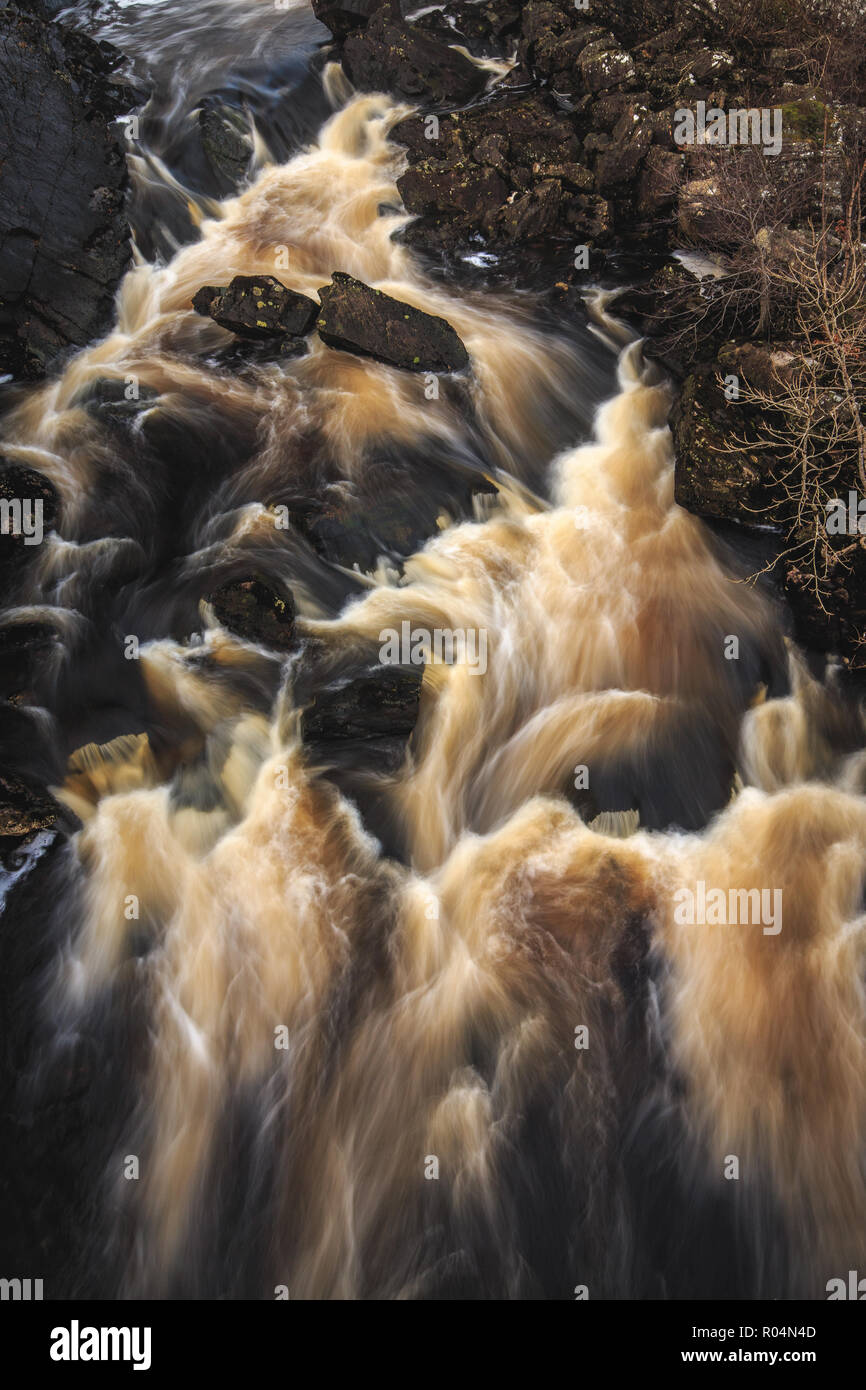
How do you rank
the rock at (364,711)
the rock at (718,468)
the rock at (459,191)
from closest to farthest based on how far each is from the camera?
the rock at (364,711)
the rock at (718,468)
the rock at (459,191)

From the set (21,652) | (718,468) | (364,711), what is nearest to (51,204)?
(21,652)

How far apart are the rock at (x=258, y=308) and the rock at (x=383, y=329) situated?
457 mm

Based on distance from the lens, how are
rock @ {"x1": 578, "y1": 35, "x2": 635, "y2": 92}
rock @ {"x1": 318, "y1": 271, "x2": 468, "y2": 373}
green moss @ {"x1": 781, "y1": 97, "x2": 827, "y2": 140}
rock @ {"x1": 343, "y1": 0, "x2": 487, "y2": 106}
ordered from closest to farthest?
rock @ {"x1": 318, "y1": 271, "x2": 468, "y2": 373} → green moss @ {"x1": 781, "y1": 97, "x2": 827, "y2": 140} → rock @ {"x1": 578, "y1": 35, "x2": 635, "y2": 92} → rock @ {"x1": 343, "y1": 0, "x2": 487, "y2": 106}

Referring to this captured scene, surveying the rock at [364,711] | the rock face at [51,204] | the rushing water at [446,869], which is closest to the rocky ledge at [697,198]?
the rushing water at [446,869]

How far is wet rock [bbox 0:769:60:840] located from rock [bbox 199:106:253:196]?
12.2 metres

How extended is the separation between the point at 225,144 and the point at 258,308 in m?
5.33

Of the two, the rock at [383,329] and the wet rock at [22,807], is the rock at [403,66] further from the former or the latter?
the wet rock at [22,807]

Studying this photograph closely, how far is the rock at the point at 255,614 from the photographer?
1148 cm

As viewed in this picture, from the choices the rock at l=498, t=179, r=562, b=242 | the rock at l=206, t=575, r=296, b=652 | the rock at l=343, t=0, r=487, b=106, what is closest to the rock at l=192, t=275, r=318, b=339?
the rock at l=498, t=179, r=562, b=242

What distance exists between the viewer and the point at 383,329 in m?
14.3

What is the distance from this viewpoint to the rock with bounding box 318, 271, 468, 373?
1427 centimetres

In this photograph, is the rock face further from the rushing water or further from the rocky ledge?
the rocky ledge

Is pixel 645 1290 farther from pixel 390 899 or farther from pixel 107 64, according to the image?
pixel 107 64

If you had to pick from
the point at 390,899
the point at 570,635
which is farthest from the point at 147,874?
the point at 570,635
